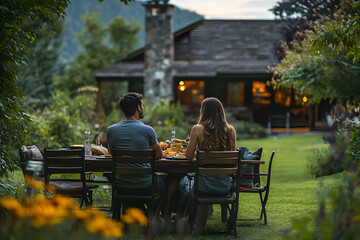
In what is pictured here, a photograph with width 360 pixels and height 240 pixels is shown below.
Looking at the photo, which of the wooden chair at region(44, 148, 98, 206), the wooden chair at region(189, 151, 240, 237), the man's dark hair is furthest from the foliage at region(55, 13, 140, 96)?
the wooden chair at region(189, 151, 240, 237)

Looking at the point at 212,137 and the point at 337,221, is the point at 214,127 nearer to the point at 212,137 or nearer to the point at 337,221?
the point at 212,137

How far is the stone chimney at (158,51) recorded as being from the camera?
25688 millimetres

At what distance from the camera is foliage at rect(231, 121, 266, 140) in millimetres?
23750

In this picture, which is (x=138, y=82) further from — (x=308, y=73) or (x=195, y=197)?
(x=195, y=197)

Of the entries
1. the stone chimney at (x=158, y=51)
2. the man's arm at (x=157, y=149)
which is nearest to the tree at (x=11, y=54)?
the man's arm at (x=157, y=149)

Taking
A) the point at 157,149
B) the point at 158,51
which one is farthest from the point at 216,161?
the point at 158,51

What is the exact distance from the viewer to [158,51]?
1024 inches

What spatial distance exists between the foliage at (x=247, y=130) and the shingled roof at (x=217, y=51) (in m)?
2.97

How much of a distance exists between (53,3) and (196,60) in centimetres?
2215

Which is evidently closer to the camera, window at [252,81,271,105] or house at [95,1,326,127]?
house at [95,1,326,127]

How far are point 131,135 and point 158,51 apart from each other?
1984cm

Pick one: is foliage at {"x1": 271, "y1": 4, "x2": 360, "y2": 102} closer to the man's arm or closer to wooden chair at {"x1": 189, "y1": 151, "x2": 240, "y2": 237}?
wooden chair at {"x1": 189, "y1": 151, "x2": 240, "y2": 237}

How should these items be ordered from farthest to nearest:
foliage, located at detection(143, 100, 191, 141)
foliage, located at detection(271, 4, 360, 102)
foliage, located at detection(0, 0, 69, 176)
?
1. foliage, located at detection(143, 100, 191, 141)
2. foliage, located at detection(271, 4, 360, 102)
3. foliage, located at detection(0, 0, 69, 176)

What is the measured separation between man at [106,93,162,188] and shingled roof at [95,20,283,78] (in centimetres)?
1972
